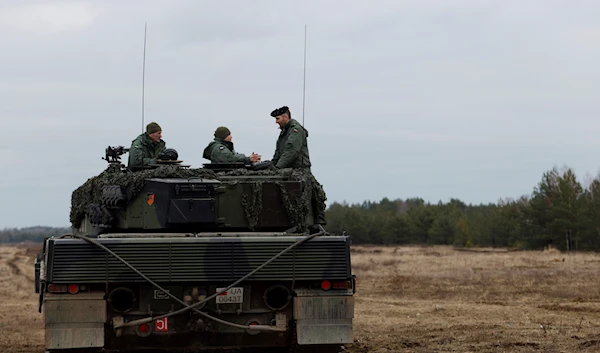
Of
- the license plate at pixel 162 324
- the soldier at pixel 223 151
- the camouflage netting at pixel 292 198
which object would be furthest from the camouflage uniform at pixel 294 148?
the license plate at pixel 162 324

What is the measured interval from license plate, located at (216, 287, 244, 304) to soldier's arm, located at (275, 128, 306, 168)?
8.45 ft

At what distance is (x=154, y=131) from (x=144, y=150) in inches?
11.2

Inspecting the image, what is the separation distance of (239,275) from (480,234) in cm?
8903

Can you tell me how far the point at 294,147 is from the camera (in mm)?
12070

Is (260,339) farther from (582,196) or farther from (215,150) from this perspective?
(582,196)

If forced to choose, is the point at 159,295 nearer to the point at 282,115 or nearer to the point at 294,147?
the point at 294,147

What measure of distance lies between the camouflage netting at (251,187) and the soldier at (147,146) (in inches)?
24.9

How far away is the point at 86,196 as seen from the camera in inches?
457

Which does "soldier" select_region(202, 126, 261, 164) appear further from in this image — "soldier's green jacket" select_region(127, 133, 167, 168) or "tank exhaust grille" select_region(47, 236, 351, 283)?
"tank exhaust grille" select_region(47, 236, 351, 283)

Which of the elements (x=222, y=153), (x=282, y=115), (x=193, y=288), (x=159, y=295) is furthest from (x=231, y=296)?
(x=282, y=115)

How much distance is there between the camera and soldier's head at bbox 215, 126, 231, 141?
12.6m

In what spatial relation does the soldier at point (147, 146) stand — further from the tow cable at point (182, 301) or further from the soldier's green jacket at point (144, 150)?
the tow cable at point (182, 301)

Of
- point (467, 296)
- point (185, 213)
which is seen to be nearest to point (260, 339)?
point (185, 213)

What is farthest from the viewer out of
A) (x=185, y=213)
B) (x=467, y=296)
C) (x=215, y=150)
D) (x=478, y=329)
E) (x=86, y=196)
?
(x=467, y=296)
